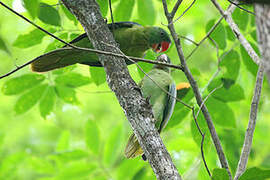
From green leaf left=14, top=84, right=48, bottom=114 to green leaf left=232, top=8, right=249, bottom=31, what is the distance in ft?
6.39

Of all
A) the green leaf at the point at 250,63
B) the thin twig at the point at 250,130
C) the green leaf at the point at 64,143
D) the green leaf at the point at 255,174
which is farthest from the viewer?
the green leaf at the point at 64,143

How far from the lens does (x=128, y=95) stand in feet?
6.21

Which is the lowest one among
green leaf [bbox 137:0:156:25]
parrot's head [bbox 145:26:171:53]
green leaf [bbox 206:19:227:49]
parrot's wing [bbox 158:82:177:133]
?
parrot's wing [bbox 158:82:177:133]

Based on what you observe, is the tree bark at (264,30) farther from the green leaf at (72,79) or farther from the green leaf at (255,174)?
the green leaf at (72,79)

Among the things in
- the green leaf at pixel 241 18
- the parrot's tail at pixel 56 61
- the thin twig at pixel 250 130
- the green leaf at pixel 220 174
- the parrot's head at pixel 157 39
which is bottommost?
the green leaf at pixel 220 174

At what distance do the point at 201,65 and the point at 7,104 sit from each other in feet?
15.0

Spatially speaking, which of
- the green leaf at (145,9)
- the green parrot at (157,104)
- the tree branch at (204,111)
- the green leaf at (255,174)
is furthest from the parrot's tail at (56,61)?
the green leaf at (255,174)

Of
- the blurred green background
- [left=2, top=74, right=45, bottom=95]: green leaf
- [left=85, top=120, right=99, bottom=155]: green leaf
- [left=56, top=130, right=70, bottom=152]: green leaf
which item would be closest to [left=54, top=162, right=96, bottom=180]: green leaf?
the blurred green background

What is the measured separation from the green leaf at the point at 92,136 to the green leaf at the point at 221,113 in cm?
126

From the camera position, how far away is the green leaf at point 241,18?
2.94 meters

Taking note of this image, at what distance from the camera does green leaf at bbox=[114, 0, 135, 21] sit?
289 centimetres

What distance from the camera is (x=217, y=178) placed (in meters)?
1.70

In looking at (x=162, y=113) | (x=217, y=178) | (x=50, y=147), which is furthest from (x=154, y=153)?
(x=50, y=147)

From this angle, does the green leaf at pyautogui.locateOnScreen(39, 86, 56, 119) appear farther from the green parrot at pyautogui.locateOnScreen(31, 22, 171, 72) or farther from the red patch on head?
the red patch on head
